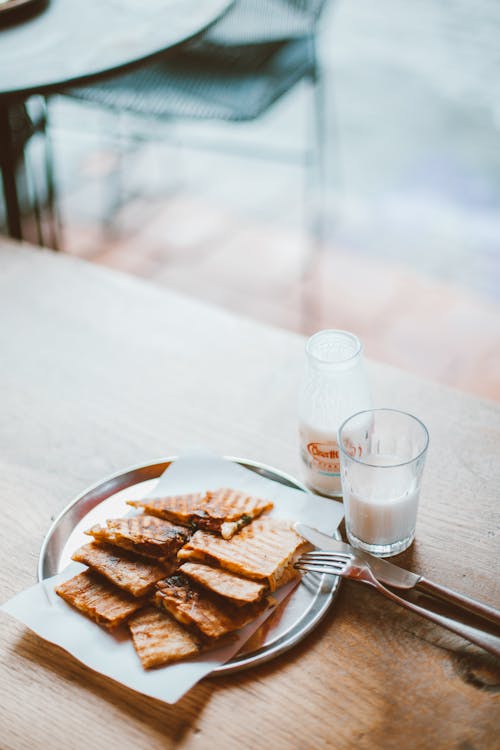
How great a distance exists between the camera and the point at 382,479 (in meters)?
0.80

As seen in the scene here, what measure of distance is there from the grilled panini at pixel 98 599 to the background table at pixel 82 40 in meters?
0.83

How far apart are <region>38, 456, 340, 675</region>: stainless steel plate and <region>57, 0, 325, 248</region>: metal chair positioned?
50.8 inches

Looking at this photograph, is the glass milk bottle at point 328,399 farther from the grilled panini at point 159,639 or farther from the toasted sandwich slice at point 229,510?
the grilled panini at point 159,639

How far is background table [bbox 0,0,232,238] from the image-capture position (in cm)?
129

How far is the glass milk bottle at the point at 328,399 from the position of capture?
86cm

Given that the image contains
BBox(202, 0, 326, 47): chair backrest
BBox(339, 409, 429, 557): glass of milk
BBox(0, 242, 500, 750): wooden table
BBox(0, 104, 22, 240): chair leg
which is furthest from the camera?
BBox(202, 0, 326, 47): chair backrest

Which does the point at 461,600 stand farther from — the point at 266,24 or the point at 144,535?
the point at 266,24

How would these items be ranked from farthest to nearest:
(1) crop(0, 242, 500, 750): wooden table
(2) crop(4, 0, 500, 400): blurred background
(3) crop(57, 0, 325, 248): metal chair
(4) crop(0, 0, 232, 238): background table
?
(2) crop(4, 0, 500, 400): blurred background, (3) crop(57, 0, 325, 248): metal chair, (4) crop(0, 0, 232, 238): background table, (1) crop(0, 242, 500, 750): wooden table

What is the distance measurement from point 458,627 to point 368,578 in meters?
0.10

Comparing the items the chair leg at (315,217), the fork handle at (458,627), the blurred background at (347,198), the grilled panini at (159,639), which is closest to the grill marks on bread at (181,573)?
the grilled panini at (159,639)

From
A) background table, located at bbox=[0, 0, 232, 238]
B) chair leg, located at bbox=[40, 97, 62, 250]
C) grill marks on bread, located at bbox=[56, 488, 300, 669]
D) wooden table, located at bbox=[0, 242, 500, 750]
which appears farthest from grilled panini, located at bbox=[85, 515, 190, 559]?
chair leg, located at bbox=[40, 97, 62, 250]

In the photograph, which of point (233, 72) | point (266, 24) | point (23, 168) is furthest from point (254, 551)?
point (23, 168)

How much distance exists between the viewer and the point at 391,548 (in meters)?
0.83

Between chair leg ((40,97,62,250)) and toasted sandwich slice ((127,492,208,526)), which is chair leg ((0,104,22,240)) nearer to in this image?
chair leg ((40,97,62,250))
